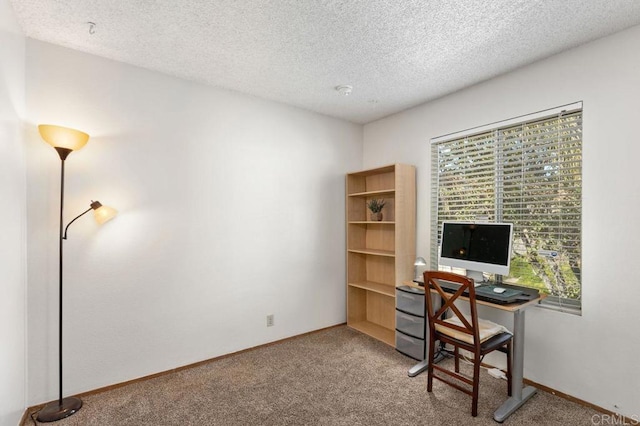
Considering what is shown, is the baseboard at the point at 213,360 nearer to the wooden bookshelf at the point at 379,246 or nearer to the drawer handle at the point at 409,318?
the drawer handle at the point at 409,318

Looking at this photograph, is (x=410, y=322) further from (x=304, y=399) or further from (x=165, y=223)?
(x=165, y=223)

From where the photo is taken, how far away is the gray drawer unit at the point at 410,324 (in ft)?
9.64

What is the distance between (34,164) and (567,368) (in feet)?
13.4

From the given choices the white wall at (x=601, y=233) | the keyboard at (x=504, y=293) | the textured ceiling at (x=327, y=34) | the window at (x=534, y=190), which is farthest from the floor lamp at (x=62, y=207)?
the white wall at (x=601, y=233)

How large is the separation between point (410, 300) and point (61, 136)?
10.1ft

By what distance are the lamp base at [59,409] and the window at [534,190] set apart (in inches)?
135

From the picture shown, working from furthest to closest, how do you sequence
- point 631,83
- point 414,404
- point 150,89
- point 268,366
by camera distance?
→ point 268,366, point 150,89, point 414,404, point 631,83

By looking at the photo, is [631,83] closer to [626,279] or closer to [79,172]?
[626,279]

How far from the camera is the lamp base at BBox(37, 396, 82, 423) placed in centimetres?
206

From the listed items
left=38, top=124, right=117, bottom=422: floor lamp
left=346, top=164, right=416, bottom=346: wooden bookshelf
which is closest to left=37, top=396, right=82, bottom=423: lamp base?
left=38, top=124, right=117, bottom=422: floor lamp

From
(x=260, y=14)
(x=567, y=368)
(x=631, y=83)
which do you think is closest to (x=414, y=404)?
(x=567, y=368)

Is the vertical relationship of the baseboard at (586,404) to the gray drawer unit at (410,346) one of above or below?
below

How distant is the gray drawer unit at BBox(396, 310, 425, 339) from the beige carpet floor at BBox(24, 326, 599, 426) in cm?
26

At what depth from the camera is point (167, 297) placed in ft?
8.89
